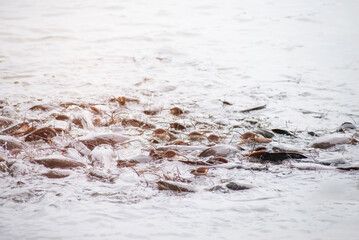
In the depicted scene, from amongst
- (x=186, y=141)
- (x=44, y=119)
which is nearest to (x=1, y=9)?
(x=44, y=119)

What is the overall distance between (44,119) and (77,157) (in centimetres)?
102

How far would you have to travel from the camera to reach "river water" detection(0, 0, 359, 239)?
2.13 meters

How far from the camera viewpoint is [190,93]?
477 centimetres

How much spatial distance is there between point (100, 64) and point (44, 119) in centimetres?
235

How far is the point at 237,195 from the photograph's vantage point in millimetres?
2414

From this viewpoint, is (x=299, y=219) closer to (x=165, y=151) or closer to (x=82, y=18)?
(x=165, y=151)

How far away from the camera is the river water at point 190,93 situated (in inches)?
83.7

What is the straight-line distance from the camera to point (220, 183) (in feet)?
8.44

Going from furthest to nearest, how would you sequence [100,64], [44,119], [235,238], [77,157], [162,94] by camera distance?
[100,64] < [162,94] < [44,119] < [77,157] < [235,238]

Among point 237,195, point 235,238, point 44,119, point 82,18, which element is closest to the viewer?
point 235,238

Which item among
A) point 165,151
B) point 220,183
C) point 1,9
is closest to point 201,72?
point 165,151

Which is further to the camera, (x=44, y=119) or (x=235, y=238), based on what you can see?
(x=44, y=119)

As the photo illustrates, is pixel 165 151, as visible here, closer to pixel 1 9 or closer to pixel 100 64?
pixel 100 64

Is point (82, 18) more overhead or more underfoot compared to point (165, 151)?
more overhead
